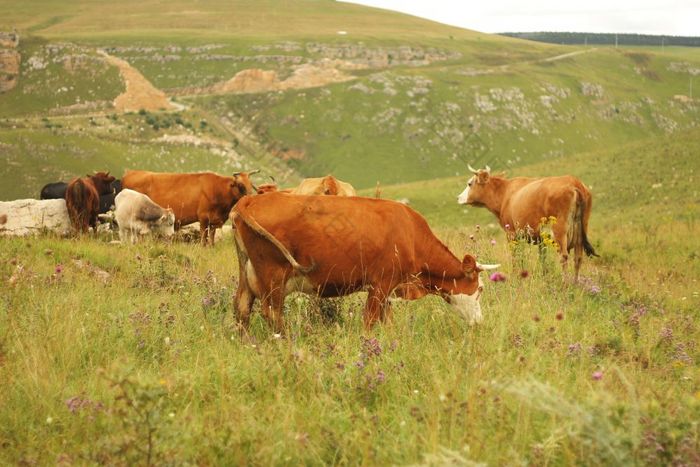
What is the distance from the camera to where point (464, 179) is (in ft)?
149

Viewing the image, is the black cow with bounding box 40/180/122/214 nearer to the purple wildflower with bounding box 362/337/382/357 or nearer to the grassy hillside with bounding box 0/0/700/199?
the purple wildflower with bounding box 362/337/382/357

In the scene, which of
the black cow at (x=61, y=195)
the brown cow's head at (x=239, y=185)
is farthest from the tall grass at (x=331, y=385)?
the black cow at (x=61, y=195)

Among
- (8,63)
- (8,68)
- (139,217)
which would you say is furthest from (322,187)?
(8,63)

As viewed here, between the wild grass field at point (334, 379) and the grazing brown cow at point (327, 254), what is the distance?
328 millimetres

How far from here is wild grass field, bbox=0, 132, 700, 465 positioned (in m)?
4.18

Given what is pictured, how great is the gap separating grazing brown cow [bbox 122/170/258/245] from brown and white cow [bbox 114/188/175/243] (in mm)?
1450

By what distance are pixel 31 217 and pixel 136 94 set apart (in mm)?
111410

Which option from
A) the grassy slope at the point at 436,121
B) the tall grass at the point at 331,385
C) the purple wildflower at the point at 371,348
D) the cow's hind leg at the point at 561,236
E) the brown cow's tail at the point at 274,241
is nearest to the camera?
the tall grass at the point at 331,385

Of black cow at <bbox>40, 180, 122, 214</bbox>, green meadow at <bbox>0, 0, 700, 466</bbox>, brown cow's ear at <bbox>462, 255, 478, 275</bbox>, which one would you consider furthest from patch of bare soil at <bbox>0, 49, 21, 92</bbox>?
brown cow's ear at <bbox>462, 255, 478, 275</bbox>

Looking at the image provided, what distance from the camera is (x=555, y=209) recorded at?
46.3 feet

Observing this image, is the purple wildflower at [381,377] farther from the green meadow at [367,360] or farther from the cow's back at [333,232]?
A: the cow's back at [333,232]

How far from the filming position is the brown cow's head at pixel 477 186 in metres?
16.7

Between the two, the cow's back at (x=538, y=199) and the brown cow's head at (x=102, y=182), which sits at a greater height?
the cow's back at (x=538, y=199)

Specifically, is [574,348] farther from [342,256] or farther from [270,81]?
[270,81]
